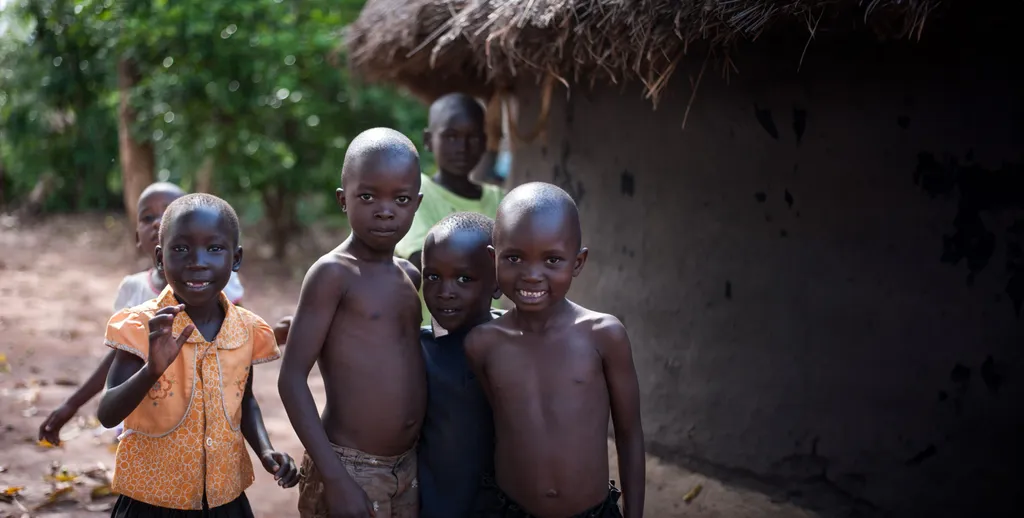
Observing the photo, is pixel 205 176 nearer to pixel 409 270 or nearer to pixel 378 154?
pixel 409 270

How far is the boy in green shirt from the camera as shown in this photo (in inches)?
137

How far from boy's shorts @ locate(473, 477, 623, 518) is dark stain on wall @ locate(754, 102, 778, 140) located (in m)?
1.73

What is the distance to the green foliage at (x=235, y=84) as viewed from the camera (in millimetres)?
8344

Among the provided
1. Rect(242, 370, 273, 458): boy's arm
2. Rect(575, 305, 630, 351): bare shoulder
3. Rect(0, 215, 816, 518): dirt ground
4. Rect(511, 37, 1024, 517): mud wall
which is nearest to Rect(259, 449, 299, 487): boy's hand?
Rect(242, 370, 273, 458): boy's arm

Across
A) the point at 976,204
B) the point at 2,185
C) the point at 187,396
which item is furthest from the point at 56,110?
the point at 976,204

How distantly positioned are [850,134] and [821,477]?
132 centimetres

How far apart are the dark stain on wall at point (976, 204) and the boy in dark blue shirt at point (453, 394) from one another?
1.68 metres

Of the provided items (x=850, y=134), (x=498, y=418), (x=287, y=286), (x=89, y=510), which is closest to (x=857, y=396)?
(x=850, y=134)

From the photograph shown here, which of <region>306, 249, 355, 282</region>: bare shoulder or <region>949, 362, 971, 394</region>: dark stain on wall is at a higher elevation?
<region>306, 249, 355, 282</region>: bare shoulder

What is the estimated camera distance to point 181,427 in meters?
2.21

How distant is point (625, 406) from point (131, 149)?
846cm

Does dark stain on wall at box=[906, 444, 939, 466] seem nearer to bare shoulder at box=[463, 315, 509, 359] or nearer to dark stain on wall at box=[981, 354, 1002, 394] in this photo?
dark stain on wall at box=[981, 354, 1002, 394]

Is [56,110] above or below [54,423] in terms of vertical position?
above

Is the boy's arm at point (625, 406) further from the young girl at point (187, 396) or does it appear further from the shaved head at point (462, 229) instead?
the young girl at point (187, 396)
